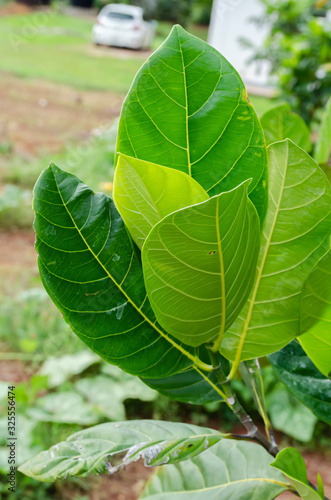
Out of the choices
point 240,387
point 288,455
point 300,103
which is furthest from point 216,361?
point 300,103

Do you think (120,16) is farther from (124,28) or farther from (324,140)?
(324,140)

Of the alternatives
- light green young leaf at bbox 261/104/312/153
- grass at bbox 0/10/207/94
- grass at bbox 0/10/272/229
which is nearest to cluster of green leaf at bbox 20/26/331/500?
light green young leaf at bbox 261/104/312/153

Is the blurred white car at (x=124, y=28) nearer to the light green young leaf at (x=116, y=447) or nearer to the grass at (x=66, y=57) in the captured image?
the grass at (x=66, y=57)

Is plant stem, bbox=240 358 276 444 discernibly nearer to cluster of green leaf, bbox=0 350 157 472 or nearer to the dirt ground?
cluster of green leaf, bbox=0 350 157 472

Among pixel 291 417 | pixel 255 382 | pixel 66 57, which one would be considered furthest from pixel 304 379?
pixel 66 57

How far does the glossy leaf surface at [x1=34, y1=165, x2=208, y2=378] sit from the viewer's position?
24cm

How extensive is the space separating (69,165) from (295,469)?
122 inches

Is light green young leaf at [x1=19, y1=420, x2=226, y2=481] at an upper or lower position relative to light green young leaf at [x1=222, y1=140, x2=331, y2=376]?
lower

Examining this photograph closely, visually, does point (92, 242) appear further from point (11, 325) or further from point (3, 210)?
point (3, 210)

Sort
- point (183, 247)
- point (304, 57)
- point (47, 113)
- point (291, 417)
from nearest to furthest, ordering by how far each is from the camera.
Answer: point (183, 247), point (291, 417), point (304, 57), point (47, 113)

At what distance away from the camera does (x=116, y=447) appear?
274 millimetres

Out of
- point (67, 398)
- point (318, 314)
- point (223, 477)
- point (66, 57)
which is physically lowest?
point (67, 398)

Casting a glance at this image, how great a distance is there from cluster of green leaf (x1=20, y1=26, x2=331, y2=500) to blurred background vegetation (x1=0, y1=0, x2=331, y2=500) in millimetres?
477

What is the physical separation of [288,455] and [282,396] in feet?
4.21
